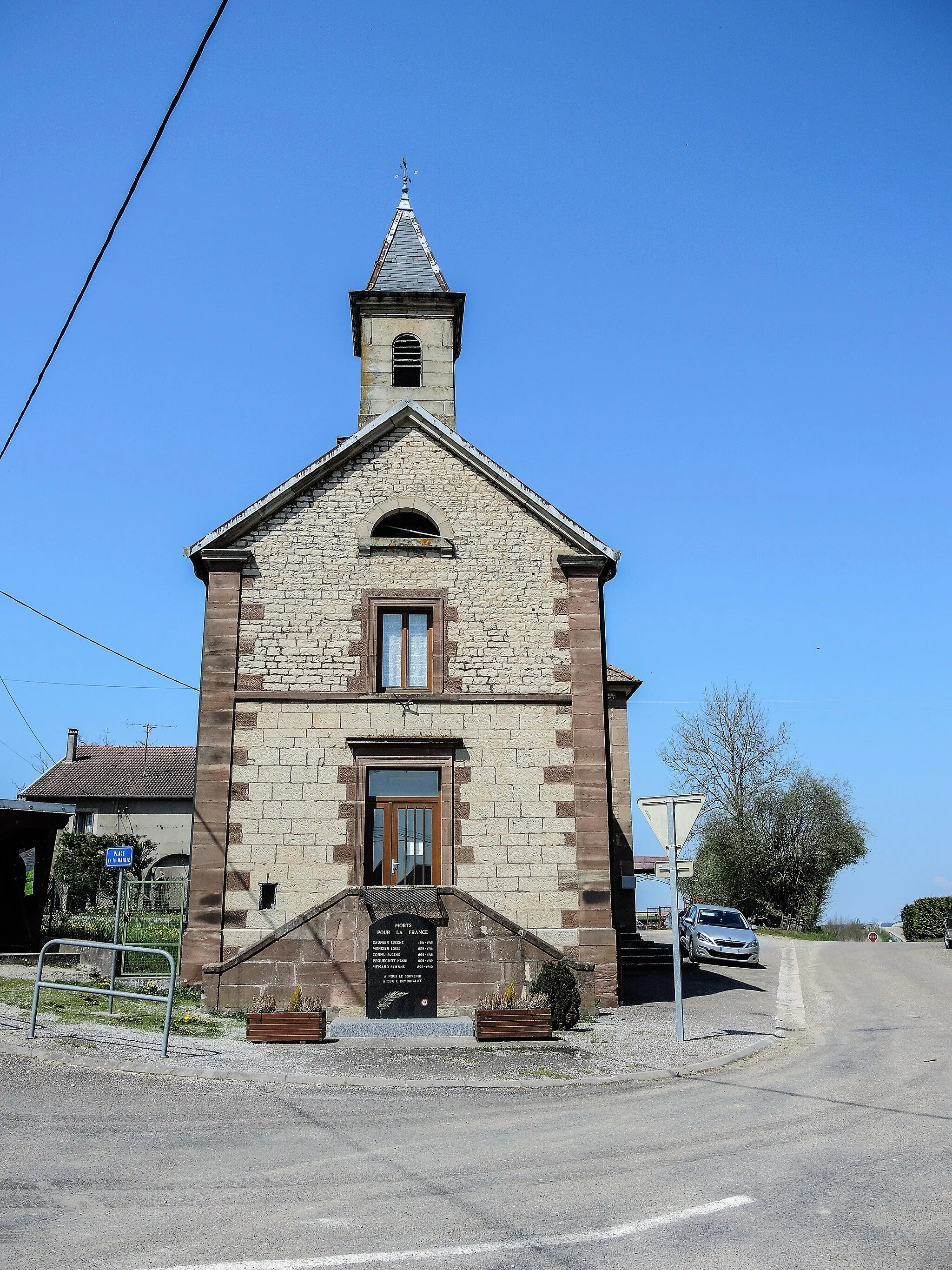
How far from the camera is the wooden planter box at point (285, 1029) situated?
12656mm

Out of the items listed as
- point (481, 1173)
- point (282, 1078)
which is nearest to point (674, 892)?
point (282, 1078)

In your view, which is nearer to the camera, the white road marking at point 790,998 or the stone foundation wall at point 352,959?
the stone foundation wall at point 352,959

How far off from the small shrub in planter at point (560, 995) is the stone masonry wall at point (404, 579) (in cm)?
507

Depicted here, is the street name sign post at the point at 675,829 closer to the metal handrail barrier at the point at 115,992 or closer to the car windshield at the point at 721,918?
the metal handrail barrier at the point at 115,992

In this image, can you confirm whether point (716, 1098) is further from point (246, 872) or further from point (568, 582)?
point (568, 582)

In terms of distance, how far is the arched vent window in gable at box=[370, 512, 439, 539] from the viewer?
719 inches

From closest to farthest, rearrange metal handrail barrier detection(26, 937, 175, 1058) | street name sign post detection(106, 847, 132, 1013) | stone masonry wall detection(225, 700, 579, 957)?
1. metal handrail barrier detection(26, 937, 175, 1058)
2. street name sign post detection(106, 847, 132, 1013)
3. stone masonry wall detection(225, 700, 579, 957)

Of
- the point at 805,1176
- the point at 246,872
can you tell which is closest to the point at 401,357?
the point at 246,872

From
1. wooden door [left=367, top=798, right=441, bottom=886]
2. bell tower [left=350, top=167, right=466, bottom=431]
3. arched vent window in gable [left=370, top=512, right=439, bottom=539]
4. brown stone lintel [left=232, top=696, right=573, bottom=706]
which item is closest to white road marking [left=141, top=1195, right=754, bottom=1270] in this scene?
wooden door [left=367, top=798, right=441, bottom=886]

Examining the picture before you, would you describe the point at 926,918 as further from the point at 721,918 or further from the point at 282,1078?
the point at 282,1078

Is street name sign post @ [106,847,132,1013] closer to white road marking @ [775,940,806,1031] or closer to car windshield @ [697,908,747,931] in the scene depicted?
white road marking @ [775,940,806,1031]

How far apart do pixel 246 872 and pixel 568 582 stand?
728 cm

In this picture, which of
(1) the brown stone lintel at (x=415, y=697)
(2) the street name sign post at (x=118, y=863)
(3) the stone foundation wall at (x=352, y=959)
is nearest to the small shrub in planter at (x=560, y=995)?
(3) the stone foundation wall at (x=352, y=959)

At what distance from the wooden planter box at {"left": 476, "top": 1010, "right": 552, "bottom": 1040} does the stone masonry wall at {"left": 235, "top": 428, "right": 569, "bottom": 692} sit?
5.89 meters
